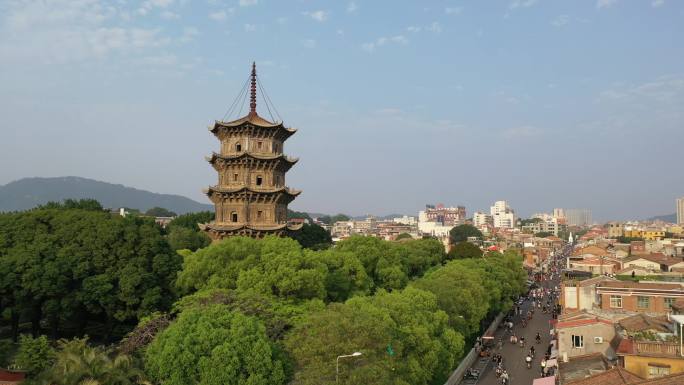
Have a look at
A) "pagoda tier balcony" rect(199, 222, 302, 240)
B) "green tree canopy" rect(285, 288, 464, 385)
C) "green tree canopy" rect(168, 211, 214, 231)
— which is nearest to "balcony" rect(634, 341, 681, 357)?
"green tree canopy" rect(285, 288, 464, 385)

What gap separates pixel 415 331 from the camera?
990 inches

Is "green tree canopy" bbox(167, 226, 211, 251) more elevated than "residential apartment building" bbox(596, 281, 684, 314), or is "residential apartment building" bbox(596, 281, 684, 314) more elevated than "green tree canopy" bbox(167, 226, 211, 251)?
"green tree canopy" bbox(167, 226, 211, 251)

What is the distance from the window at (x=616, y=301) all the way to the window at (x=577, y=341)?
822 centimetres

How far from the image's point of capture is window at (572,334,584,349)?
27.7 meters

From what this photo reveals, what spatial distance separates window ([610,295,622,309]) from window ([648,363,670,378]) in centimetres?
1551

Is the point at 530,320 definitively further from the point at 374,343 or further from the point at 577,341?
the point at 374,343

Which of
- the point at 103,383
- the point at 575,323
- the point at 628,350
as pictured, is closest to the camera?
the point at 103,383

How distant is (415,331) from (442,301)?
945 centimetres

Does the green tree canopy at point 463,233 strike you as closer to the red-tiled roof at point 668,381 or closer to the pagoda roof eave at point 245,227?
the pagoda roof eave at point 245,227

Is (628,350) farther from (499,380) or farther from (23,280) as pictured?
(23,280)

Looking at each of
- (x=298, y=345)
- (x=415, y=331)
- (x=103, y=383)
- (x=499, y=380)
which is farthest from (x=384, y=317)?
(x=499, y=380)

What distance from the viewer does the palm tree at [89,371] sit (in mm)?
18844

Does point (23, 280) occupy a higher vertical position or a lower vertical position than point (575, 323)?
higher

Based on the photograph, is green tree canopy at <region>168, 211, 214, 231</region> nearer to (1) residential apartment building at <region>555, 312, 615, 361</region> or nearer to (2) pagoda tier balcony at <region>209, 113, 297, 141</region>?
(2) pagoda tier balcony at <region>209, 113, 297, 141</region>
